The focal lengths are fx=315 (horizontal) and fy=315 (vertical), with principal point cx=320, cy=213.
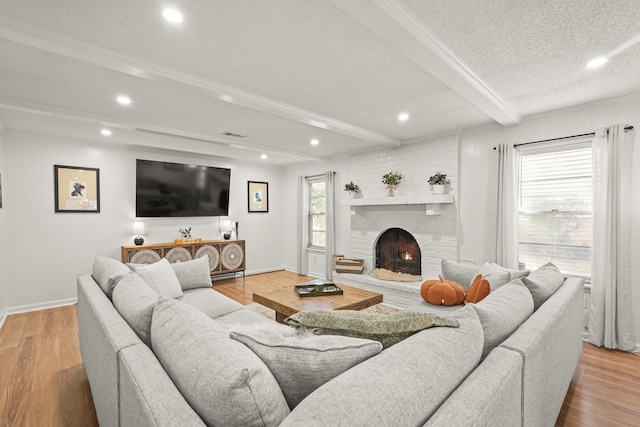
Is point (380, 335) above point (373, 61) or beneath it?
beneath

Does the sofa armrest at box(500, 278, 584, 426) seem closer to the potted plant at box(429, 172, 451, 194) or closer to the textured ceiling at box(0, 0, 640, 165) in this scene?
the textured ceiling at box(0, 0, 640, 165)

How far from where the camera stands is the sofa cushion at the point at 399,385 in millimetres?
705

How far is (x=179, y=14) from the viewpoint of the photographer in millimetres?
1719

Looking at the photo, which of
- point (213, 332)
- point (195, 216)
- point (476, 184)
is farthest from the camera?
point (195, 216)

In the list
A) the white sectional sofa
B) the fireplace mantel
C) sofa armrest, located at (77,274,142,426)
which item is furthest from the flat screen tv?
the white sectional sofa

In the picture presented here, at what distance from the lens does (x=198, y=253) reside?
5.34 meters

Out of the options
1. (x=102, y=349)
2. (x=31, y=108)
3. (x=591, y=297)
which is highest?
(x=31, y=108)

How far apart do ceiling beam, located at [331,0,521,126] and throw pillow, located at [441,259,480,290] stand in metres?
1.56

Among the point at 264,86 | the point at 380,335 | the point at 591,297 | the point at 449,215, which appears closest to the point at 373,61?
the point at 264,86

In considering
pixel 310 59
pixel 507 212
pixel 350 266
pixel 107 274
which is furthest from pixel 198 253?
pixel 507 212

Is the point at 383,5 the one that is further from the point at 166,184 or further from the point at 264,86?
the point at 166,184

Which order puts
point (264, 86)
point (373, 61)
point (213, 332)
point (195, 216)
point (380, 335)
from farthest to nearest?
point (195, 216) → point (264, 86) → point (373, 61) → point (380, 335) → point (213, 332)

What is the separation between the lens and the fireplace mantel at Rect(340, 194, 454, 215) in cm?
415

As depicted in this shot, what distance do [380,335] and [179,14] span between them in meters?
1.91
